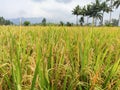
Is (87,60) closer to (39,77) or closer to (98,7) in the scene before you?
(39,77)

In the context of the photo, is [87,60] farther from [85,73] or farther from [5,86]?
[5,86]

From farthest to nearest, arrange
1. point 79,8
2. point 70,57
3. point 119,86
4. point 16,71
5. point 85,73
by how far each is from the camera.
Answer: point 79,8 < point 70,57 < point 85,73 < point 119,86 < point 16,71

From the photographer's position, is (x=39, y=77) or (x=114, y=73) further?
(x=114, y=73)

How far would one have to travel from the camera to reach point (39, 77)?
4.15 ft

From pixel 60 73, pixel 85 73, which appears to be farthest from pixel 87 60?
pixel 60 73

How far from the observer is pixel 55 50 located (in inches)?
79.8

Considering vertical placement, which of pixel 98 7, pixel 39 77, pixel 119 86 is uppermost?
pixel 98 7

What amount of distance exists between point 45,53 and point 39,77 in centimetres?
59

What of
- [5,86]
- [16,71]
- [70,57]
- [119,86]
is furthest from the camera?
[70,57]

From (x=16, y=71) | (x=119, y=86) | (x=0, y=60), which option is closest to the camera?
(x=16, y=71)

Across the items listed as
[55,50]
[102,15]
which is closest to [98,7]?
[102,15]

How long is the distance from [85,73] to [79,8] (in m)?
91.5

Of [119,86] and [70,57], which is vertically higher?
[70,57]

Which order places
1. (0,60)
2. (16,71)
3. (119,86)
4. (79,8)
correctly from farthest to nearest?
(79,8), (0,60), (119,86), (16,71)
